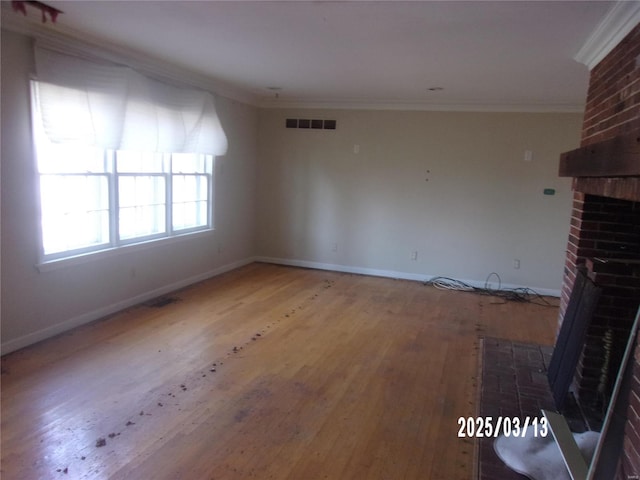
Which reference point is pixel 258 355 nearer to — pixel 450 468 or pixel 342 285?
pixel 450 468

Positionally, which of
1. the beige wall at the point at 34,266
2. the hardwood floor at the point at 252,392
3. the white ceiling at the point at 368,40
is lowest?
the hardwood floor at the point at 252,392

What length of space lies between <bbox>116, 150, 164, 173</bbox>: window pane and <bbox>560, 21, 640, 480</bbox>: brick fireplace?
3.74 m

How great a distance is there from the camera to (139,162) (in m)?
4.55

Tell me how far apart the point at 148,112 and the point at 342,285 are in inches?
121

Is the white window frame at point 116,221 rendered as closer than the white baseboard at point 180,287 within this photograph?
No

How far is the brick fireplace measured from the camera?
7.96ft

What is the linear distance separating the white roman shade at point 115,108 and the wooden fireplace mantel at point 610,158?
3.56 m

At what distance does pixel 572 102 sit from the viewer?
5.40m

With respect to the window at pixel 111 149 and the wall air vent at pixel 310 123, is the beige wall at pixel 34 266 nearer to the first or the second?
the window at pixel 111 149

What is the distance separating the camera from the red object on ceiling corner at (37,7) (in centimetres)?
283

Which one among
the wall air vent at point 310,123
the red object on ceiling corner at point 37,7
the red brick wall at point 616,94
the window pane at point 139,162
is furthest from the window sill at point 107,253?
A: the red brick wall at point 616,94

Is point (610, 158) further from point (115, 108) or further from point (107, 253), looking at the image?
point (107, 253)

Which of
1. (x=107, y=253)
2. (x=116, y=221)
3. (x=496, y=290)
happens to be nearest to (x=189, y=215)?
(x=116, y=221)

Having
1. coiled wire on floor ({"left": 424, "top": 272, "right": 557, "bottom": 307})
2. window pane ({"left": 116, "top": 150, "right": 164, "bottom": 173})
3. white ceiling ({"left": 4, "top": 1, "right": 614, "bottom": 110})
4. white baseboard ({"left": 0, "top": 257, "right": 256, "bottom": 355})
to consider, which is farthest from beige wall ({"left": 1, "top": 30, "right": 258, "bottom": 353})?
coiled wire on floor ({"left": 424, "top": 272, "right": 557, "bottom": 307})
